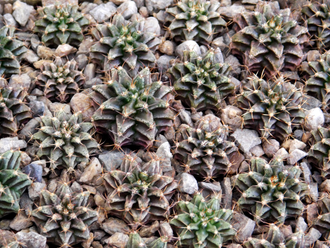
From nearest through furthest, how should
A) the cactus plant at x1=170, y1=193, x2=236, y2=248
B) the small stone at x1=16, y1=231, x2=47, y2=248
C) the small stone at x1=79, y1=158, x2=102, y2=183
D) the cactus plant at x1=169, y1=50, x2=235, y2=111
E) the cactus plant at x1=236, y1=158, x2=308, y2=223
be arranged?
the small stone at x1=16, y1=231, x2=47, y2=248
the cactus plant at x1=170, y1=193, x2=236, y2=248
the cactus plant at x1=236, y1=158, x2=308, y2=223
the small stone at x1=79, y1=158, x2=102, y2=183
the cactus plant at x1=169, y1=50, x2=235, y2=111

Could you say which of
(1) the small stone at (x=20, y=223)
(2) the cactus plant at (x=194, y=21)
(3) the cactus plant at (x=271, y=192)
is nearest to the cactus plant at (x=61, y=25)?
(2) the cactus plant at (x=194, y=21)

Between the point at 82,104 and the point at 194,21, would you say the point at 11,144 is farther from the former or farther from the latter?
the point at 194,21

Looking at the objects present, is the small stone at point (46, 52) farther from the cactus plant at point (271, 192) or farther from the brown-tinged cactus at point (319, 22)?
the brown-tinged cactus at point (319, 22)

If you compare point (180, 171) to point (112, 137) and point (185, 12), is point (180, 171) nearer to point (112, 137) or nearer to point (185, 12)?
point (112, 137)

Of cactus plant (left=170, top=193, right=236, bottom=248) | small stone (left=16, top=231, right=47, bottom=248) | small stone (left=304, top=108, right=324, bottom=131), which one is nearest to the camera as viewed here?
small stone (left=16, top=231, right=47, bottom=248)

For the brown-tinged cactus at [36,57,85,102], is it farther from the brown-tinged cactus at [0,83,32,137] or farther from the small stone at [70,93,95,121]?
the brown-tinged cactus at [0,83,32,137]

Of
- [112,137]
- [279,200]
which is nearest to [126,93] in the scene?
[112,137]

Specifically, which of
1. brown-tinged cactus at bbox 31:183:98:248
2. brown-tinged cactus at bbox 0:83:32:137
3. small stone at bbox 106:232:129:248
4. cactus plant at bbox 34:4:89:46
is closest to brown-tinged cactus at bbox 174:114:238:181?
small stone at bbox 106:232:129:248
